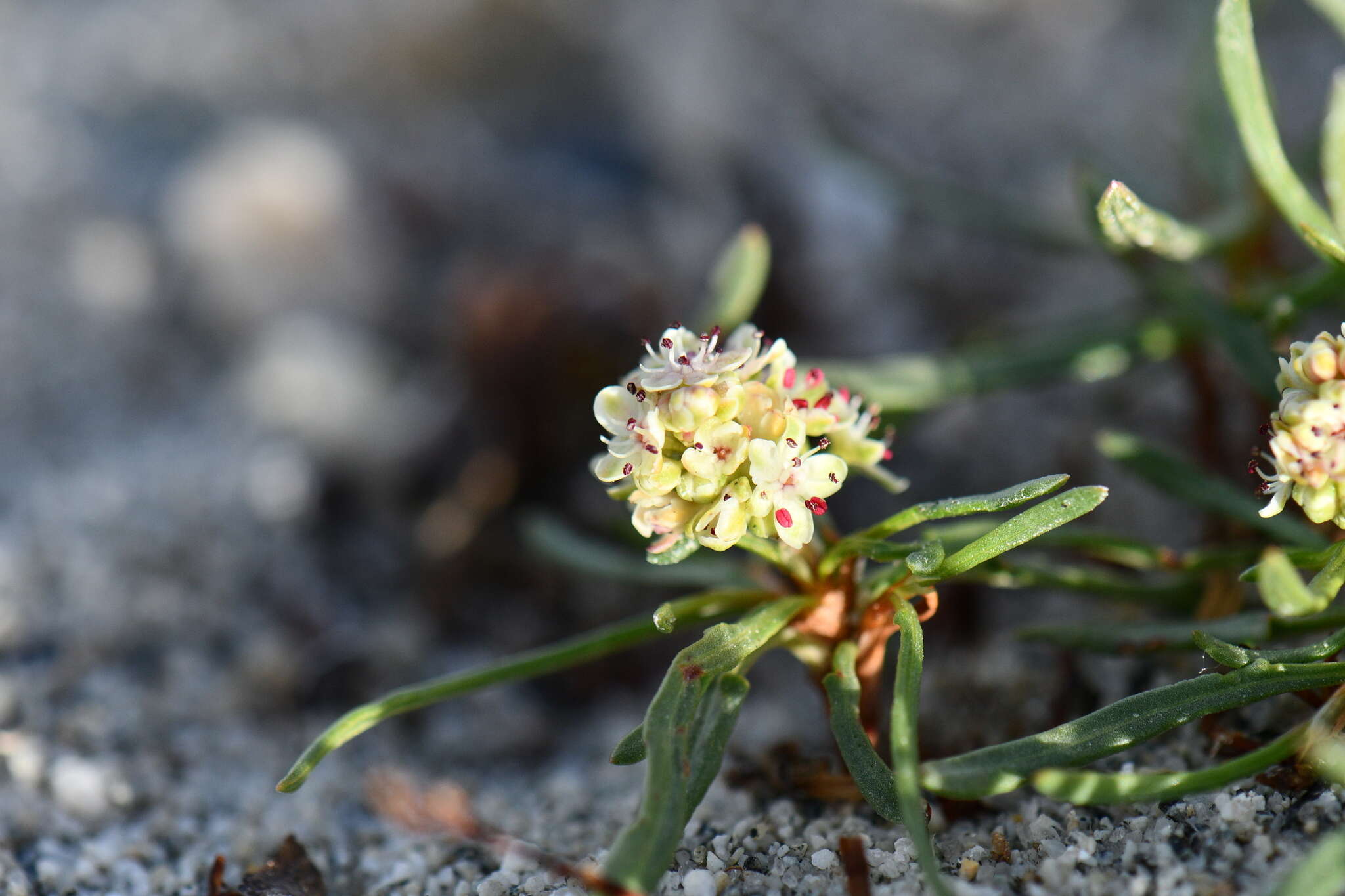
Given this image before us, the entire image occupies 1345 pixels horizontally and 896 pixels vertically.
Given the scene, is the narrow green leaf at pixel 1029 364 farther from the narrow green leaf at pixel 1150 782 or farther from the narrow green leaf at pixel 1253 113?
the narrow green leaf at pixel 1150 782

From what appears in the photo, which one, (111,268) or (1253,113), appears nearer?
(1253,113)

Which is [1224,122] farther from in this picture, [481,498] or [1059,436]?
[481,498]

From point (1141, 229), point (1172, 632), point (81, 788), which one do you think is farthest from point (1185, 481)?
point (81, 788)

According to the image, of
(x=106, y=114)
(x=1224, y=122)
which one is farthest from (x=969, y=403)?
(x=106, y=114)

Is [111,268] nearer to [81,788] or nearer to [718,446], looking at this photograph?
[81,788]

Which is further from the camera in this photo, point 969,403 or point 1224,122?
point 969,403
